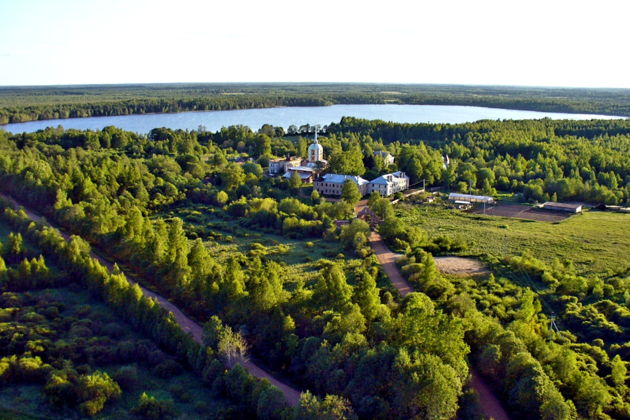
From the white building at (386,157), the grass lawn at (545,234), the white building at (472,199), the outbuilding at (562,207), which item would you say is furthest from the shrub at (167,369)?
the white building at (386,157)

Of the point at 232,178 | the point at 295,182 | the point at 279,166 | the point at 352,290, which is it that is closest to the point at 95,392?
the point at 352,290

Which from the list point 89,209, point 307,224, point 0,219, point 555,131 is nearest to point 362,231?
point 307,224

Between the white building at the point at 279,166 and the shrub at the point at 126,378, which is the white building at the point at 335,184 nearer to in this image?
the white building at the point at 279,166

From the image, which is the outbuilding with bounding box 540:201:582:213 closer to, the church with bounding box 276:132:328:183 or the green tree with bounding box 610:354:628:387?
the church with bounding box 276:132:328:183

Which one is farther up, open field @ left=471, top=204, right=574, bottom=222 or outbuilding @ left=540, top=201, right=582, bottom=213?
outbuilding @ left=540, top=201, right=582, bottom=213

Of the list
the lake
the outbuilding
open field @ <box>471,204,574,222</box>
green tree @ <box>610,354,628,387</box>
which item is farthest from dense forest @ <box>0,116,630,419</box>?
the lake

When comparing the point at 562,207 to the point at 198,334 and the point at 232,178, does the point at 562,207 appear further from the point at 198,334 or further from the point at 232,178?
the point at 198,334

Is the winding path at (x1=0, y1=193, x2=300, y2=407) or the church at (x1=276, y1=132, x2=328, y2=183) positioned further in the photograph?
the church at (x1=276, y1=132, x2=328, y2=183)
